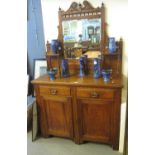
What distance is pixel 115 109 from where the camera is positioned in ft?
6.47

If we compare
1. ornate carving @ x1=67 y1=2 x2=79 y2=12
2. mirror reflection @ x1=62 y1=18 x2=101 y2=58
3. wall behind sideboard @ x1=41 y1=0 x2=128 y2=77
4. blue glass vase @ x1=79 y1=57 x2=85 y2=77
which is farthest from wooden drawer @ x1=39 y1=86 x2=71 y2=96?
ornate carving @ x1=67 y1=2 x2=79 y2=12

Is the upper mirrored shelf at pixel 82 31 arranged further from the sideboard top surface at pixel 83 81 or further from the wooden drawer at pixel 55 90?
the wooden drawer at pixel 55 90

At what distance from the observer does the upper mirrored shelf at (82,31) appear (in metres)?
2.20

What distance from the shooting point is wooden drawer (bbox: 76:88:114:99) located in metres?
1.94

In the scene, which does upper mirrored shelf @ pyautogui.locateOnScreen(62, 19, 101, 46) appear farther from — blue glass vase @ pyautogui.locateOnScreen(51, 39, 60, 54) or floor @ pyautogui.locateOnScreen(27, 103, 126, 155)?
floor @ pyautogui.locateOnScreen(27, 103, 126, 155)

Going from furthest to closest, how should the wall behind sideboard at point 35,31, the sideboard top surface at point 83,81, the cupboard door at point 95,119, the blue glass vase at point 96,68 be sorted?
the wall behind sideboard at point 35,31, the blue glass vase at point 96,68, the cupboard door at point 95,119, the sideboard top surface at point 83,81

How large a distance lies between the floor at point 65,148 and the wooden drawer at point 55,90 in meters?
0.67

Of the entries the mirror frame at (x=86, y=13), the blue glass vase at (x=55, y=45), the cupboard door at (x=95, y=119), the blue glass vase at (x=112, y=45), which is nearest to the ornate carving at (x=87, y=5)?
the mirror frame at (x=86, y=13)

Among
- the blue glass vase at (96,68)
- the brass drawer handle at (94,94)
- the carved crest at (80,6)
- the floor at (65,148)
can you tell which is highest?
the carved crest at (80,6)

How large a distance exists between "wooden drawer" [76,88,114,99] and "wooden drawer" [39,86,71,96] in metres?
0.14

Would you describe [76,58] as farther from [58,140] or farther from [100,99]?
[58,140]

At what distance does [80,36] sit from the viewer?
2.26 m
